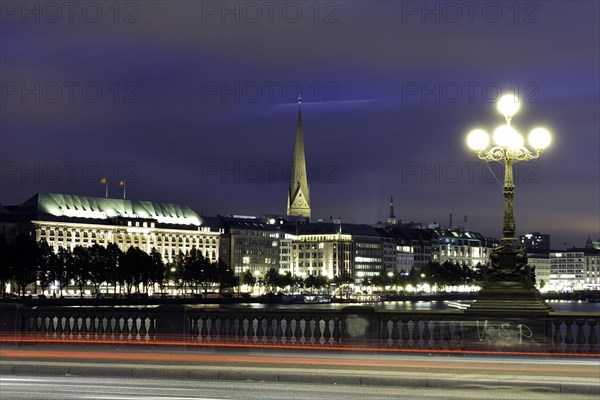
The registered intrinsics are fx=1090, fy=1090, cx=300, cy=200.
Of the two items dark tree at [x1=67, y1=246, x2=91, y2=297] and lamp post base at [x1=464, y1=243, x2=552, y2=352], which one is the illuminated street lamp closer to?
lamp post base at [x1=464, y1=243, x2=552, y2=352]

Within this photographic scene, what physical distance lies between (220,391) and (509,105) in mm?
12852

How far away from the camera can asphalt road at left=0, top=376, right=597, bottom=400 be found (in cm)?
1964

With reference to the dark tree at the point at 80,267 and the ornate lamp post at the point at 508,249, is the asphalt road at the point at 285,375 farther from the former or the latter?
the dark tree at the point at 80,267

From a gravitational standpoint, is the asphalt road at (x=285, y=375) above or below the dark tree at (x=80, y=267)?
below

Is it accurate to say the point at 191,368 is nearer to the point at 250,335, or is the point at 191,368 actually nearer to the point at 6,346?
the point at 250,335

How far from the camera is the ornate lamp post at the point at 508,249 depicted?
89.9 ft

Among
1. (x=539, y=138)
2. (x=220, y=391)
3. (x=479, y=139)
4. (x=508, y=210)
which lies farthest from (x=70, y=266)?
(x=220, y=391)

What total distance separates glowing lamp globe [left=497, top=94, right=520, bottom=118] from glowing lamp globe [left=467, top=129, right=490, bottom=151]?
79cm

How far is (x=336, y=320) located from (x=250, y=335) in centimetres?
257

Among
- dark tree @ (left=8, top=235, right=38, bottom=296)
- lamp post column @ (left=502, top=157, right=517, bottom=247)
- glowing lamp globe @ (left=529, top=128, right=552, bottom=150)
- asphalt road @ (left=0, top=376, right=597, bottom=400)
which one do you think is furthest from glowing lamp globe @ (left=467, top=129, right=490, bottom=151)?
dark tree @ (left=8, top=235, right=38, bottom=296)

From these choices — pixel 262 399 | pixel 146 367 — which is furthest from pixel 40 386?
pixel 262 399

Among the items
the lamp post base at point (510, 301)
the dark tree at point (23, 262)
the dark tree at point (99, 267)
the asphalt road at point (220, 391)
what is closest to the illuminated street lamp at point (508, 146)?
the lamp post base at point (510, 301)

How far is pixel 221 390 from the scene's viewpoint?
20844mm

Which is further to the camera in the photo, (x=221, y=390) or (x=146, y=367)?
(x=146, y=367)
